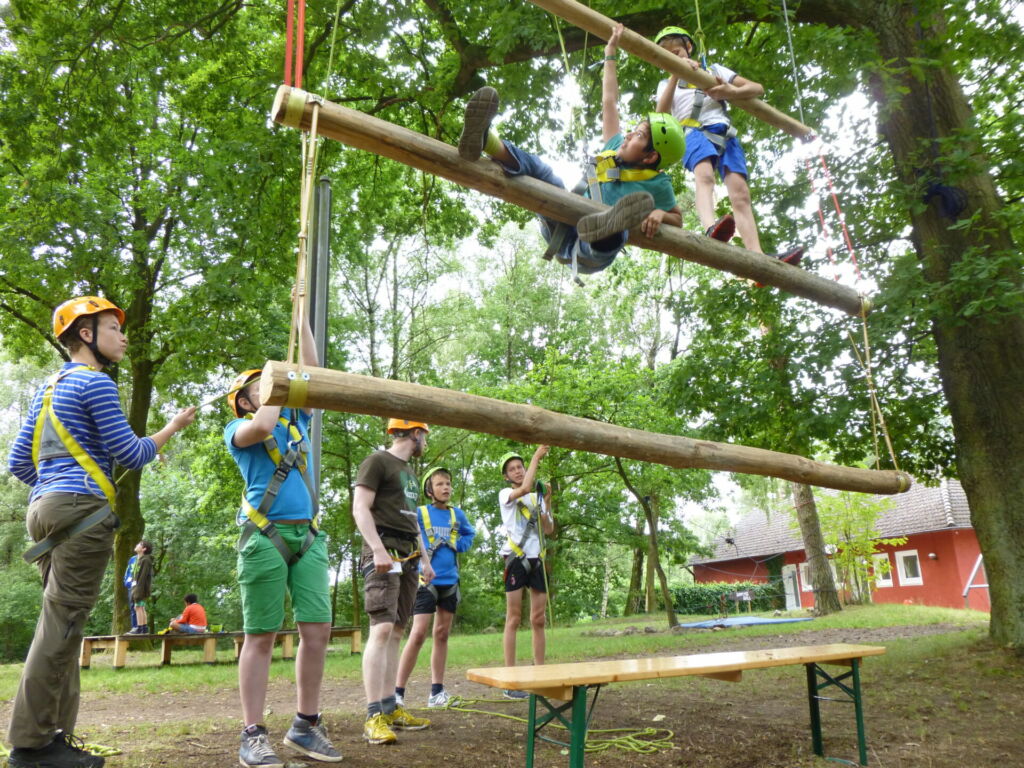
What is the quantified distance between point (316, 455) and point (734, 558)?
31.6 meters

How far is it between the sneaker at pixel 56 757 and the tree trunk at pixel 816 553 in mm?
15363

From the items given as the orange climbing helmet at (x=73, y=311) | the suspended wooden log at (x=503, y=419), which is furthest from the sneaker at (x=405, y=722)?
the orange climbing helmet at (x=73, y=311)

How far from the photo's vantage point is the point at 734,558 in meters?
33.9

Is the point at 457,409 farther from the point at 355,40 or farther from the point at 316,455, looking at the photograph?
the point at 355,40

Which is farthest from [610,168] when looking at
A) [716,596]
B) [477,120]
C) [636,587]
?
[716,596]

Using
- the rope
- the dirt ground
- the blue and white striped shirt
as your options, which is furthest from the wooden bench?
the blue and white striped shirt

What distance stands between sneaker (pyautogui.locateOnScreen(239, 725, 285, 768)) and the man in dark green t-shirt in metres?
0.82

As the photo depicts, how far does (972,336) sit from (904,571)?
21.4 meters

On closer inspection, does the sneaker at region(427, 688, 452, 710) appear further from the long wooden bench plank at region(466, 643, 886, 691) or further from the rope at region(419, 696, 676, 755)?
the long wooden bench plank at region(466, 643, 886, 691)

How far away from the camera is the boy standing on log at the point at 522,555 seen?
610cm

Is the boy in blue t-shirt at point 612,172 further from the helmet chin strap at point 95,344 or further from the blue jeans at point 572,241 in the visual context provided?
the helmet chin strap at point 95,344

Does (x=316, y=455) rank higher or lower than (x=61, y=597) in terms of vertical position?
A: higher

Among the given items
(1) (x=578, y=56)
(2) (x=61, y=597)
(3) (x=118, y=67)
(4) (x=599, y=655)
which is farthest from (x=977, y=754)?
(3) (x=118, y=67)

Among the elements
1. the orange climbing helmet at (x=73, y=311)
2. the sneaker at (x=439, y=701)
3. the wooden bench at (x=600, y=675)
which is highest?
the orange climbing helmet at (x=73, y=311)
